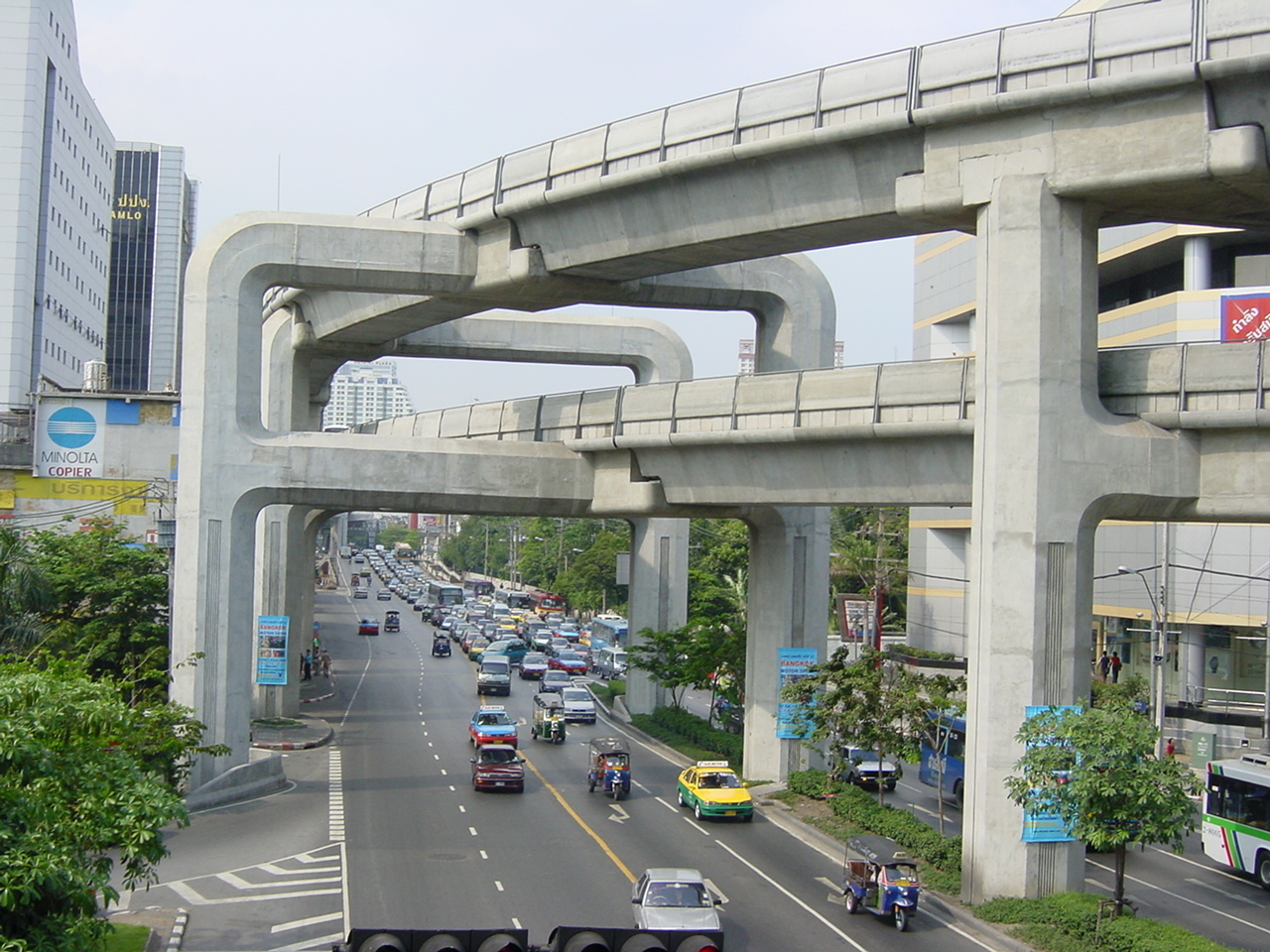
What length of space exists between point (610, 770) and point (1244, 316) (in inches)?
930

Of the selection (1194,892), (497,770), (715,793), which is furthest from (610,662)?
(1194,892)

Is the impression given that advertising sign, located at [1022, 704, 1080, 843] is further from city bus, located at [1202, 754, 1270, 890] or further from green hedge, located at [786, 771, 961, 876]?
city bus, located at [1202, 754, 1270, 890]

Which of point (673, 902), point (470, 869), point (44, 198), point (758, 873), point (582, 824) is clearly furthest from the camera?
point (44, 198)

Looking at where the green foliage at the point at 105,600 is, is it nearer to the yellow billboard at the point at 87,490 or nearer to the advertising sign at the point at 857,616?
the yellow billboard at the point at 87,490

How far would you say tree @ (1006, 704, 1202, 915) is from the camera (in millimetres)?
22547

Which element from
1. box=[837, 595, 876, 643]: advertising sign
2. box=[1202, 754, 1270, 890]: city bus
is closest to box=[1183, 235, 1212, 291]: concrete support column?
box=[837, 595, 876, 643]: advertising sign

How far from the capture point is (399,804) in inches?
1426

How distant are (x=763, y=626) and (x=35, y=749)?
1076 inches

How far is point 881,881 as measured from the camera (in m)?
24.9

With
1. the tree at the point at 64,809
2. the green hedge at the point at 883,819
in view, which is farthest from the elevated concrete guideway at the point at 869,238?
the tree at the point at 64,809

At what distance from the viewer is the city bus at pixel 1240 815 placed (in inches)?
1156

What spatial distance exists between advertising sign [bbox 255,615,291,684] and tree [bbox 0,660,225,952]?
24.7 metres

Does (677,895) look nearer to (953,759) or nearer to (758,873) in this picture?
(758,873)

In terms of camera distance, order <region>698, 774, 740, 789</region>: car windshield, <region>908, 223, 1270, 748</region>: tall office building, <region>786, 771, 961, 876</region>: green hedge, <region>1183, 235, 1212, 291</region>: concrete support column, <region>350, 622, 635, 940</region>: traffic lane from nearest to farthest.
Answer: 1. <region>350, 622, 635, 940</region>: traffic lane
2. <region>786, 771, 961, 876</region>: green hedge
3. <region>698, 774, 740, 789</region>: car windshield
4. <region>908, 223, 1270, 748</region>: tall office building
5. <region>1183, 235, 1212, 291</region>: concrete support column
